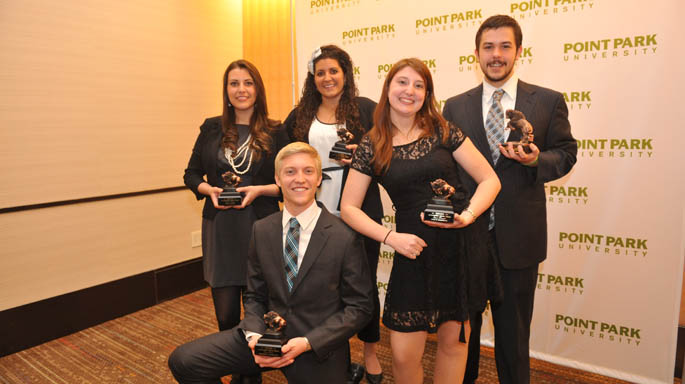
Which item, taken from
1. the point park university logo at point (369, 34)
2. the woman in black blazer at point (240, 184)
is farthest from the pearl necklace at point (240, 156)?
the point park university logo at point (369, 34)

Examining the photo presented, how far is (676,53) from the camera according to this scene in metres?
2.62

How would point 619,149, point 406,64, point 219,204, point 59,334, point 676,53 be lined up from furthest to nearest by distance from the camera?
1. point 59,334
2. point 619,149
3. point 676,53
4. point 219,204
5. point 406,64

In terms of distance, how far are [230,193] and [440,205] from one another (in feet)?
3.89

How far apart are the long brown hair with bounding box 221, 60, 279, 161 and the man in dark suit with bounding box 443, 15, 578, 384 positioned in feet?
3.70

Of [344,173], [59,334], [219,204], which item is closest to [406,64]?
[344,173]

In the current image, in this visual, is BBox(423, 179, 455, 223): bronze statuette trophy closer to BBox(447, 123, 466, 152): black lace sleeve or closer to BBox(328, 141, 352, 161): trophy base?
BBox(447, 123, 466, 152): black lace sleeve

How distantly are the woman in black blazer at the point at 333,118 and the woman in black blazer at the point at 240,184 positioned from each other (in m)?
0.20

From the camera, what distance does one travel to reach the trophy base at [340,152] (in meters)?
2.32

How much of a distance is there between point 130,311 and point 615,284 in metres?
3.88

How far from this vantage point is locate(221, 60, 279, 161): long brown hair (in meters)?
Answer: 2.59

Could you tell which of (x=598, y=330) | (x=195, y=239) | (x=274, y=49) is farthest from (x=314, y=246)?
(x=274, y=49)

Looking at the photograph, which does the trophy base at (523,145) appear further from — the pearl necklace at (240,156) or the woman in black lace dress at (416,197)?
the pearl necklace at (240,156)

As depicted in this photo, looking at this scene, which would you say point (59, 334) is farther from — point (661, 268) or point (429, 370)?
point (661, 268)

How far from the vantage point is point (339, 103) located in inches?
105
